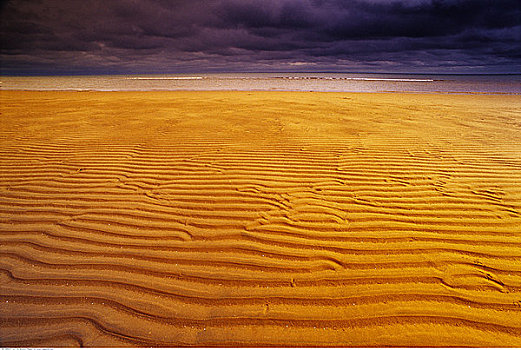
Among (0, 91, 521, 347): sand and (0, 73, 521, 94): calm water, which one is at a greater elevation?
(0, 73, 521, 94): calm water

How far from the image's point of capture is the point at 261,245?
278 cm

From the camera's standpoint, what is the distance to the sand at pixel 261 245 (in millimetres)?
1944

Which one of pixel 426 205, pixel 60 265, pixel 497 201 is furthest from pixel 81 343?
pixel 497 201

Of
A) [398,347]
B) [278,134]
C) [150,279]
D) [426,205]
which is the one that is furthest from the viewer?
[278,134]

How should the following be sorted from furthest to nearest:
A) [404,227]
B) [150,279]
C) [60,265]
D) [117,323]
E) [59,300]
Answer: [404,227] < [60,265] < [150,279] < [59,300] < [117,323]

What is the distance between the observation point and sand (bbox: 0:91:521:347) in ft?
6.38

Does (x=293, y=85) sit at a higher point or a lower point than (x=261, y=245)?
higher

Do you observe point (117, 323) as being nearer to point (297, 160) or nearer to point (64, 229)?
point (64, 229)

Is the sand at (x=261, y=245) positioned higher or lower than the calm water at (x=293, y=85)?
lower

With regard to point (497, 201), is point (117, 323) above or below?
below

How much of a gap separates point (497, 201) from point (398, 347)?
2.86 metres

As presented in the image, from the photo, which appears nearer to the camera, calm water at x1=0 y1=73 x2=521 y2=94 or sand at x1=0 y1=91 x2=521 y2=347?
sand at x1=0 y1=91 x2=521 y2=347

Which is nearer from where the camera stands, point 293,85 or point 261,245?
point 261,245

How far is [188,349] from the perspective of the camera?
70.6 inches
